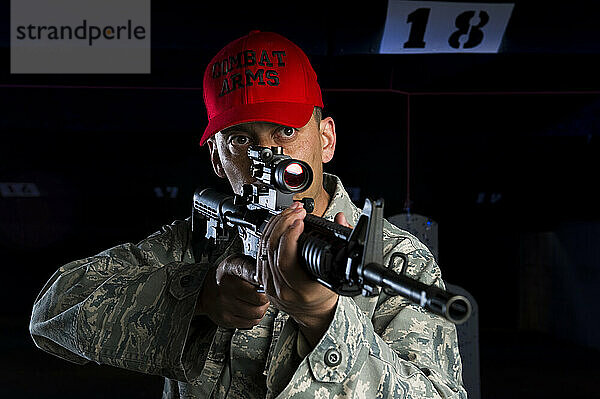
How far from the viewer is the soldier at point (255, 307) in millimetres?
1029

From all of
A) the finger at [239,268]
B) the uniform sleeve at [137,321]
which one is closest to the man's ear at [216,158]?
the uniform sleeve at [137,321]

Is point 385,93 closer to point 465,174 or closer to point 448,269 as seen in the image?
point 465,174

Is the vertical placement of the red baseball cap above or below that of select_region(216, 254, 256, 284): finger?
above

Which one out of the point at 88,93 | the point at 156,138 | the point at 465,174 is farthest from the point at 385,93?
the point at 465,174

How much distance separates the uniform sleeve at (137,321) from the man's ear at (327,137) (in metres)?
0.38

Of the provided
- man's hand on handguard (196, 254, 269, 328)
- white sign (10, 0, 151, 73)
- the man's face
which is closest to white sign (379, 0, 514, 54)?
white sign (10, 0, 151, 73)

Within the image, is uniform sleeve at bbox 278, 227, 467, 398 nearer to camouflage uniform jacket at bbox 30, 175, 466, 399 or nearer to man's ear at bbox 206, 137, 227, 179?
camouflage uniform jacket at bbox 30, 175, 466, 399

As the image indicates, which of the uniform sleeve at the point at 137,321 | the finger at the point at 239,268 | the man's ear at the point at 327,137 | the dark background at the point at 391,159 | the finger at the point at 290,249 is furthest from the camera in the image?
the dark background at the point at 391,159

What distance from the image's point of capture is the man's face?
1.38m

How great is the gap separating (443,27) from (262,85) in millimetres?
2093

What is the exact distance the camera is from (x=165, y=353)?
1.25m

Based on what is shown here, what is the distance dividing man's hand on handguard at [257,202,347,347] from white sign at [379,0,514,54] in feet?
7.66

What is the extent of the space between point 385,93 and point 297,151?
310 cm

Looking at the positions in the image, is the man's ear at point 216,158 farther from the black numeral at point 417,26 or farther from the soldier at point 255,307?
the black numeral at point 417,26
